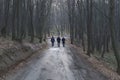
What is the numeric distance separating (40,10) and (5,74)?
1322 inches

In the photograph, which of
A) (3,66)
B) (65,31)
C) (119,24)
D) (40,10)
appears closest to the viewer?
(3,66)

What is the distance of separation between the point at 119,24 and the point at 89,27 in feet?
134

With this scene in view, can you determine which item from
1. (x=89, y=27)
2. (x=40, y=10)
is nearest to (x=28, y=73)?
(x=89, y=27)

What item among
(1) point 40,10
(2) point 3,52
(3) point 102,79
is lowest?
(3) point 102,79

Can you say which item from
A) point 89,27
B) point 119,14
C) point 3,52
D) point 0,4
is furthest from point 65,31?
point 3,52

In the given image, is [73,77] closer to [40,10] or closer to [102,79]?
[102,79]

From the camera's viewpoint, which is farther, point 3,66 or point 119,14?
point 119,14

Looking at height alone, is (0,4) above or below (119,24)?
above

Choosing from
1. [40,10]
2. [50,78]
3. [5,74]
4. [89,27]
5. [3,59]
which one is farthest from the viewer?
[40,10]

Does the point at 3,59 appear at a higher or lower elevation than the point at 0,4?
lower

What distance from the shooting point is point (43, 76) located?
1474 centimetres

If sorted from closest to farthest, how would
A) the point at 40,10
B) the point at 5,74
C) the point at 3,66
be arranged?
the point at 5,74 < the point at 3,66 < the point at 40,10

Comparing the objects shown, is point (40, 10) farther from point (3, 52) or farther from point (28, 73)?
point (28, 73)

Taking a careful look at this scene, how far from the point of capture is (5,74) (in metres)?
15.2
